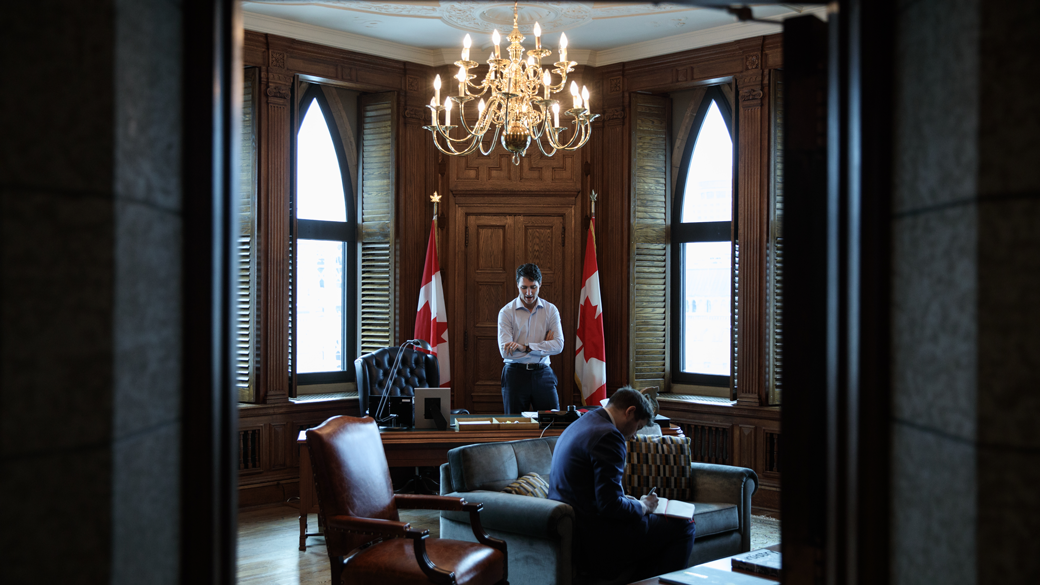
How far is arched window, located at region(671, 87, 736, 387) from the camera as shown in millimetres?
6352

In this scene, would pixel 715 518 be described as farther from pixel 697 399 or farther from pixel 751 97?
pixel 751 97

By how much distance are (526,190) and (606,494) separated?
11.5ft

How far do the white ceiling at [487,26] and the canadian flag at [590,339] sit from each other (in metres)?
1.48

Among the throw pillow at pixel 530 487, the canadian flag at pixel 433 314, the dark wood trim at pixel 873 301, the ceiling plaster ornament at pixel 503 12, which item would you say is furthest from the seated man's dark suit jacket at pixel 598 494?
the ceiling plaster ornament at pixel 503 12

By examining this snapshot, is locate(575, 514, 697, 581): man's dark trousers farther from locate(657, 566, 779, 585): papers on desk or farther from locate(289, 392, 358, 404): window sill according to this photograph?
locate(289, 392, 358, 404): window sill

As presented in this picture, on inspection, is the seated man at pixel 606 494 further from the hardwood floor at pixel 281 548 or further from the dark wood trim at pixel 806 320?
the dark wood trim at pixel 806 320

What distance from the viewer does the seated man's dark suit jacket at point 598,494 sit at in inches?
134

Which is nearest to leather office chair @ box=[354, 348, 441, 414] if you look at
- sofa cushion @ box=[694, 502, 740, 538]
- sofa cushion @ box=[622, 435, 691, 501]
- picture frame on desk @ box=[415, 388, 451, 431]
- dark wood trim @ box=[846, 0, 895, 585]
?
picture frame on desk @ box=[415, 388, 451, 431]

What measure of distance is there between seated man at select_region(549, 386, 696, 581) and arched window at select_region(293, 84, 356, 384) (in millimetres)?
3343

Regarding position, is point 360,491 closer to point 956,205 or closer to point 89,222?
point 89,222

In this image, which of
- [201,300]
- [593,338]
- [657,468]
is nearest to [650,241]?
[593,338]

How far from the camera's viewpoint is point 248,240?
582 centimetres

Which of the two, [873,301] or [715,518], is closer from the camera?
[873,301]

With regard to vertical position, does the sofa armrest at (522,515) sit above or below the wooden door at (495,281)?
below
